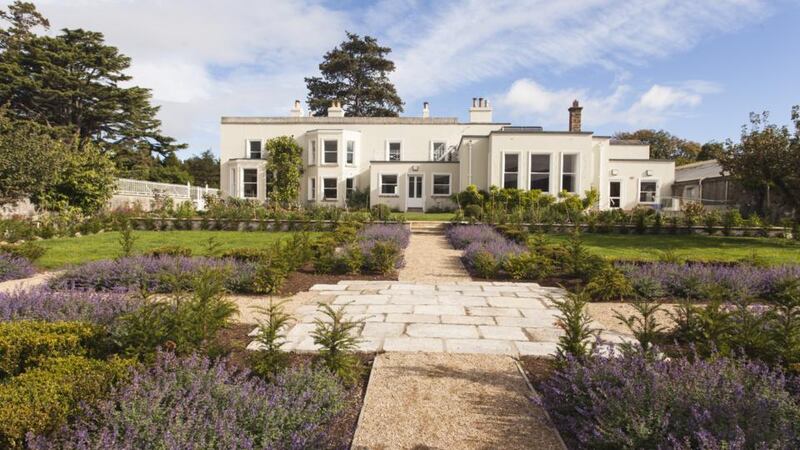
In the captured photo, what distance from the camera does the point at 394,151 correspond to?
95.3ft

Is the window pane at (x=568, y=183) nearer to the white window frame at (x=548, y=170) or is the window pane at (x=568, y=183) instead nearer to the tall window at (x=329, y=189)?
the white window frame at (x=548, y=170)

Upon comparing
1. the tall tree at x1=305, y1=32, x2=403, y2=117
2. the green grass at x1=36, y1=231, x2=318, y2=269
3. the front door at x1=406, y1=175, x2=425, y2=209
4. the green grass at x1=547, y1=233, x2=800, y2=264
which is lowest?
the green grass at x1=36, y1=231, x2=318, y2=269

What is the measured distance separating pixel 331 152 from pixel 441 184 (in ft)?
23.4

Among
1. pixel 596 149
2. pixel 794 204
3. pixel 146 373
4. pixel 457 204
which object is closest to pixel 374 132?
pixel 457 204

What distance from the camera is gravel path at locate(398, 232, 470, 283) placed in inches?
334

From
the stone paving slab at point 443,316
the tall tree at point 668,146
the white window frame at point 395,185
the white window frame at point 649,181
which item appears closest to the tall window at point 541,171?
the white window frame at point 649,181

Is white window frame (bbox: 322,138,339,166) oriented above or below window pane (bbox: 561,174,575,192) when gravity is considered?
above

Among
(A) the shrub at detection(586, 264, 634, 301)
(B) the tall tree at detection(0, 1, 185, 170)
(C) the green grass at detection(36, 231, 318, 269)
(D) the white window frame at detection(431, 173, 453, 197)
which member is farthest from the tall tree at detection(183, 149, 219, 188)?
(A) the shrub at detection(586, 264, 634, 301)

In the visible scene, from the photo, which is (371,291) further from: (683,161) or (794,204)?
(683,161)

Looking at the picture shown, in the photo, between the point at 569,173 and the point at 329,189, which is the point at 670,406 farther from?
the point at 329,189

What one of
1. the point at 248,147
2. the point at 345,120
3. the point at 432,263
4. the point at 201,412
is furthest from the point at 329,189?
the point at 201,412

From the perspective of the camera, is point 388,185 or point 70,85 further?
point 70,85

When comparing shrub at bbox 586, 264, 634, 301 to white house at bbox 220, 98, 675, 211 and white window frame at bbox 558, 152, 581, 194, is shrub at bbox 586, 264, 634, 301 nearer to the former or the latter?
white house at bbox 220, 98, 675, 211

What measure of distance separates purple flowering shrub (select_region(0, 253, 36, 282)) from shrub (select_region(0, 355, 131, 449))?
626 centimetres
